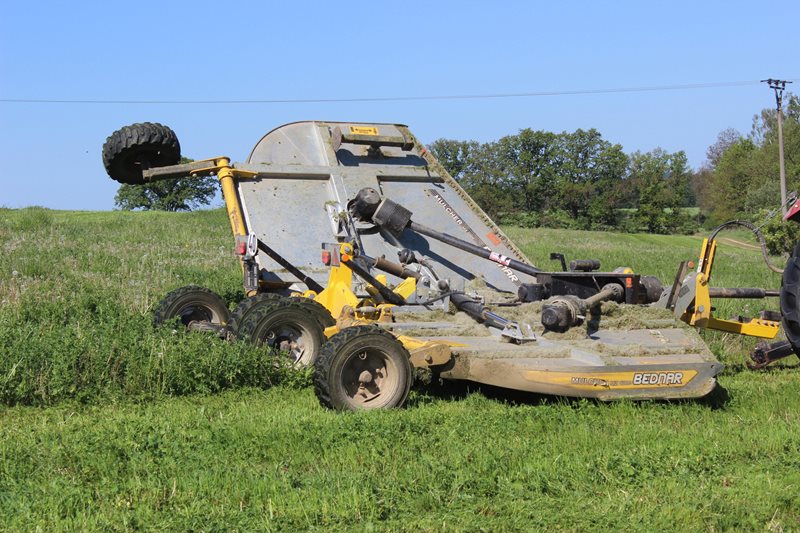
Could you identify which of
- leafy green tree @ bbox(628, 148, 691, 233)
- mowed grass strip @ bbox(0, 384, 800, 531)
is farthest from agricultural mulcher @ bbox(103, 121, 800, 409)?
leafy green tree @ bbox(628, 148, 691, 233)

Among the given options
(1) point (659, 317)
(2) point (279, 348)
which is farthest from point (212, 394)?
(1) point (659, 317)

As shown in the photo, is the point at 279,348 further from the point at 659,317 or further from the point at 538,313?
the point at 659,317

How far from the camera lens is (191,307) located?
11141mm

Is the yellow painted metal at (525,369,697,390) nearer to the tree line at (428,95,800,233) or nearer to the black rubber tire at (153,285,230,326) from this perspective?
the black rubber tire at (153,285,230,326)

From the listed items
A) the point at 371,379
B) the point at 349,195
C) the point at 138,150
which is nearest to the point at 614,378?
the point at 371,379

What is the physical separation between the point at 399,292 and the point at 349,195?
2359mm

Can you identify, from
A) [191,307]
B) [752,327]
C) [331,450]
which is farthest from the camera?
[191,307]

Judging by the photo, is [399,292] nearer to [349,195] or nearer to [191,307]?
[349,195]

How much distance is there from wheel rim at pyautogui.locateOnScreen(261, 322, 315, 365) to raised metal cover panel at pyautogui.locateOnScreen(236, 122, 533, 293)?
4.83 ft

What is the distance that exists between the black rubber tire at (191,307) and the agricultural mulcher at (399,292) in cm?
2

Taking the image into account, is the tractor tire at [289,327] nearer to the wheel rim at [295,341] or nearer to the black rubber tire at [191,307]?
the wheel rim at [295,341]

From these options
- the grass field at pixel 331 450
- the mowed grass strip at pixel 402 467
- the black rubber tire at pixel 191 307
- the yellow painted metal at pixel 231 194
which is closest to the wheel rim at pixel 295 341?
the grass field at pixel 331 450

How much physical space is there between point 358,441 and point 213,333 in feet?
11.1

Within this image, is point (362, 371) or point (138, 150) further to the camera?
point (138, 150)
